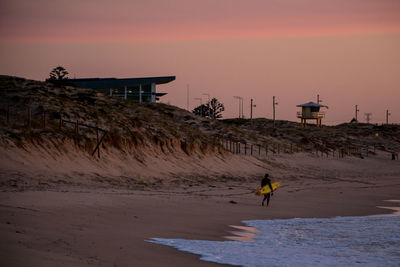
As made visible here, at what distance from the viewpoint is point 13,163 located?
23.1 meters

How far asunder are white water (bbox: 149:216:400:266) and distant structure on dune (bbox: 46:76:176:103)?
2507 inches

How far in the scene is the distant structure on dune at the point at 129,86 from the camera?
80.1 meters

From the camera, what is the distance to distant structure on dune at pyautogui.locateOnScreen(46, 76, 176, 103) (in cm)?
8012

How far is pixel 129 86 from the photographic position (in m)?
82.1

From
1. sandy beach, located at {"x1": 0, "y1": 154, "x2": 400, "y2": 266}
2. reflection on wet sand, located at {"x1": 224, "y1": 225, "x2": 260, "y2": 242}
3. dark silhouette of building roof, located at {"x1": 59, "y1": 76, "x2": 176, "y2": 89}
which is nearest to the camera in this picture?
sandy beach, located at {"x1": 0, "y1": 154, "x2": 400, "y2": 266}

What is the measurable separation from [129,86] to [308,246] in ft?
231

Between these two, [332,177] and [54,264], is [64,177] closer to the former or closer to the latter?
[54,264]

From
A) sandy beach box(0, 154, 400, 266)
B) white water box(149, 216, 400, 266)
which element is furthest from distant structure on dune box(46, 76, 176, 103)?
white water box(149, 216, 400, 266)

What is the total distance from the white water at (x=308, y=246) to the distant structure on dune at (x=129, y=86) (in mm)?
63669

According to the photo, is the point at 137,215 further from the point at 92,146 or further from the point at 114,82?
the point at 114,82

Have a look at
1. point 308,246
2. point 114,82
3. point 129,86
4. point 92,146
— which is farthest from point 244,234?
point 129,86

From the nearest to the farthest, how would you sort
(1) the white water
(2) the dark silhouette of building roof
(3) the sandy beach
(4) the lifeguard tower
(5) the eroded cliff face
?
(3) the sandy beach < (1) the white water < (5) the eroded cliff face < (2) the dark silhouette of building roof < (4) the lifeguard tower

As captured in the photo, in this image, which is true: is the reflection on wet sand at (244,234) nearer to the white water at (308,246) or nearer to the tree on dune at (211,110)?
the white water at (308,246)

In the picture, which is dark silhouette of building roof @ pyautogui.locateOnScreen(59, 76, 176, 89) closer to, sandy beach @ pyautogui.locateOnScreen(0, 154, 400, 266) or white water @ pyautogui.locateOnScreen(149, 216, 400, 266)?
sandy beach @ pyautogui.locateOnScreen(0, 154, 400, 266)
